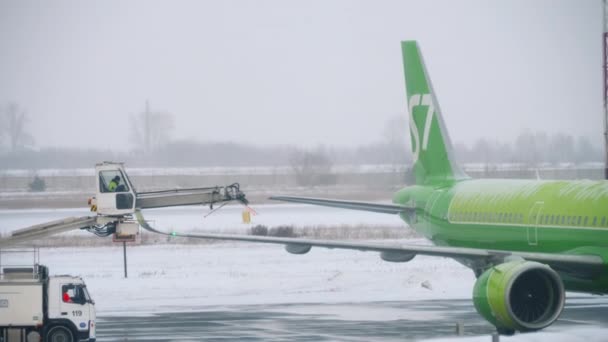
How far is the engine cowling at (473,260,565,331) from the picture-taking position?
22.8 meters

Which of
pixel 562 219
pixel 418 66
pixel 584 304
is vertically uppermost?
pixel 418 66

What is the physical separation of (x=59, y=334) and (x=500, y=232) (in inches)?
510

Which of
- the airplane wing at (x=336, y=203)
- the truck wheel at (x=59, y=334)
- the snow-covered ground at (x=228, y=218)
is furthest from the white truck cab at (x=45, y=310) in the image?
the snow-covered ground at (x=228, y=218)

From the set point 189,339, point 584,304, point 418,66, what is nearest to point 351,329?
point 189,339

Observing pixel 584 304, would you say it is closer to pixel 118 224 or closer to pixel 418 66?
pixel 418 66

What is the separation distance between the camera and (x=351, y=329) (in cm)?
2648

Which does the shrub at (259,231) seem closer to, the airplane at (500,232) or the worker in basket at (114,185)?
the airplane at (500,232)

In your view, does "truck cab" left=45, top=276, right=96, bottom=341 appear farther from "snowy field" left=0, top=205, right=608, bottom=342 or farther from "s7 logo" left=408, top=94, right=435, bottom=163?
"s7 logo" left=408, top=94, right=435, bottom=163

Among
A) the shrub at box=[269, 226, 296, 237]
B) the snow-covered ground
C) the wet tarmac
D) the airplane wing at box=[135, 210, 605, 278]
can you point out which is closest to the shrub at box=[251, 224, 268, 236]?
the shrub at box=[269, 226, 296, 237]

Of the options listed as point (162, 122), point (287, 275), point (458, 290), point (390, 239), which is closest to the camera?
point (458, 290)

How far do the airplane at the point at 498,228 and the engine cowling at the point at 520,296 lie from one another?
0.02 meters

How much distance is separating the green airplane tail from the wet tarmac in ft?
15.9

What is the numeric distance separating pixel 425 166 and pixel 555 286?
12477 mm

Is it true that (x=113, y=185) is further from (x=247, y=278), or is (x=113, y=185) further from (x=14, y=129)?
(x=14, y=129)
